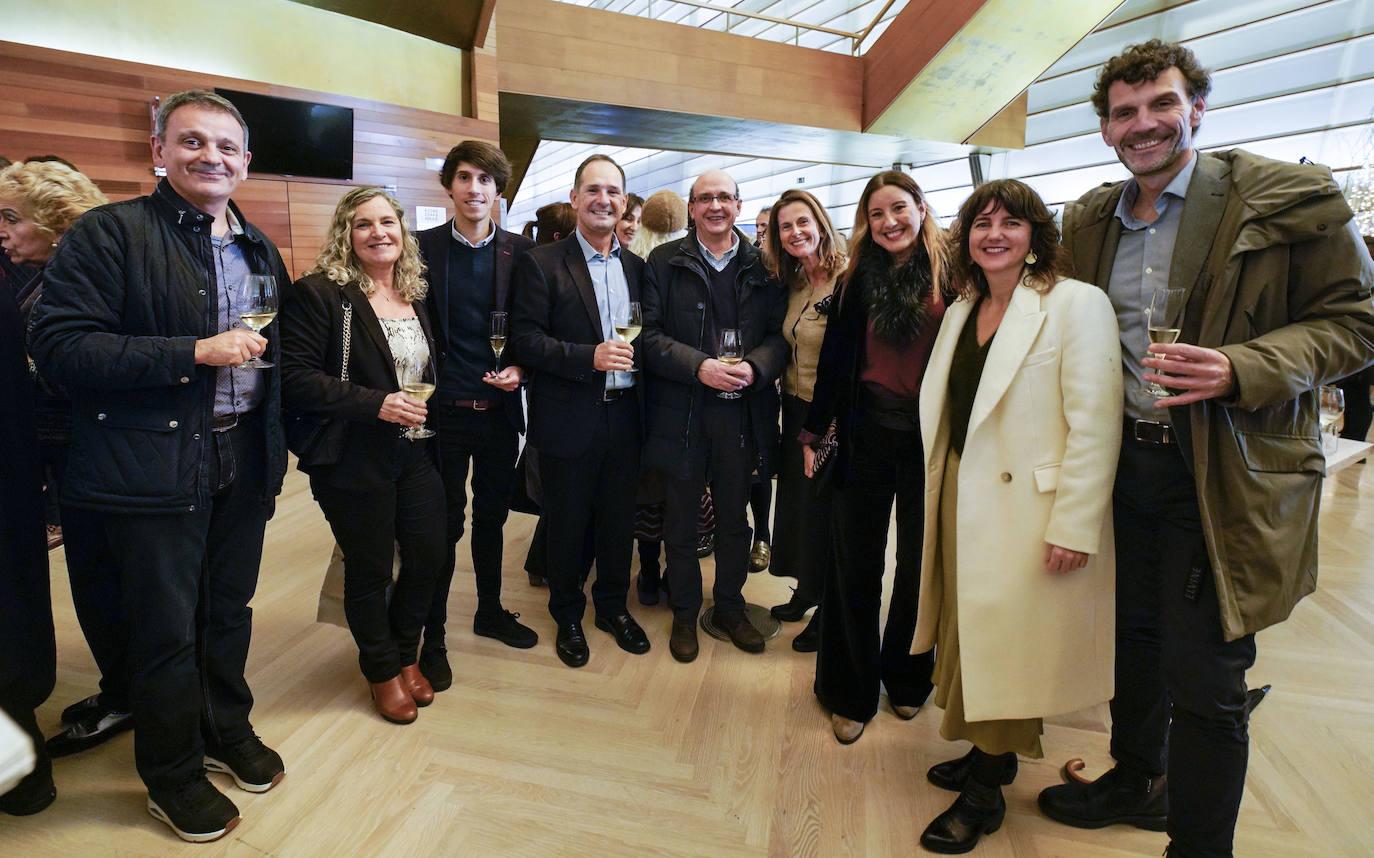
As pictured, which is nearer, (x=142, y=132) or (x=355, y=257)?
(x=355, y=257)

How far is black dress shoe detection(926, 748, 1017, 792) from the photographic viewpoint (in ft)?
6.52

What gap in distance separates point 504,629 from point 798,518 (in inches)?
51.8

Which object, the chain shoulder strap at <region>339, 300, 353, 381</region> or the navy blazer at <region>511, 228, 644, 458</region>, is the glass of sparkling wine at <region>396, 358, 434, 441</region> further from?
the navy blazer at <region>511, 228, 644, 458</region>

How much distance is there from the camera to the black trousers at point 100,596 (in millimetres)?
1924

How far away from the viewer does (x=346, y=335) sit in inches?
82.1

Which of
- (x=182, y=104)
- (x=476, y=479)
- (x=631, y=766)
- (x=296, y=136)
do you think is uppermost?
(x=296, y=136)

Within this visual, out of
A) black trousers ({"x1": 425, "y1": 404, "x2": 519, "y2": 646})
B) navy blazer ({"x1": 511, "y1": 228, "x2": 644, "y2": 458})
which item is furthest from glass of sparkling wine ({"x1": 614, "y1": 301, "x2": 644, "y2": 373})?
black trousers ({"x1": 425, "y1": 404, "x2": 519, "y2": 646})

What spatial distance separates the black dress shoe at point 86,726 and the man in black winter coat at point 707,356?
1.86 metres

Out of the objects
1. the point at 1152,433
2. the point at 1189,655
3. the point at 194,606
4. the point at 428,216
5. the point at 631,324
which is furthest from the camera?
the point at 428,216

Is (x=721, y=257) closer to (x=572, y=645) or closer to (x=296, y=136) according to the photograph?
(x=572, y=645)

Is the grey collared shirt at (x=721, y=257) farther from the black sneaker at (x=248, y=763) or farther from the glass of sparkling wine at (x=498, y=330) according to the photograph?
the black sneaker at (x=248, y=763)

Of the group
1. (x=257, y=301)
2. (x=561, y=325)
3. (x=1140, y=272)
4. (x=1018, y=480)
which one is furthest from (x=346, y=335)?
(x=1140, y=272)

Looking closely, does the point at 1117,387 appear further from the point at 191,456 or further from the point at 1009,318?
the point at 191,456

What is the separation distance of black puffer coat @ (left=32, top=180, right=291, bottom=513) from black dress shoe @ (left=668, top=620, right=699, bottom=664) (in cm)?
171
